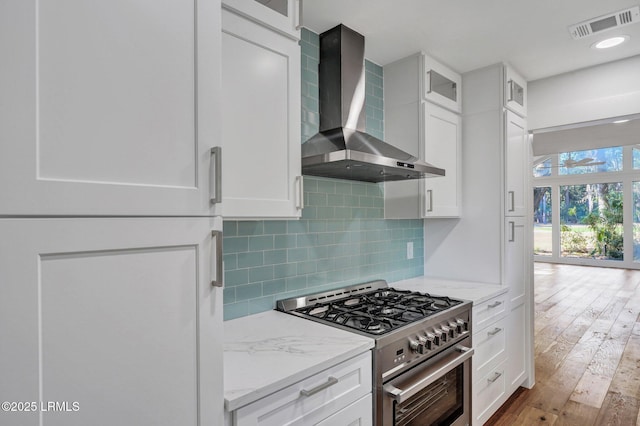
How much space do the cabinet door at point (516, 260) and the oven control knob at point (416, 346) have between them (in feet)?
4.02

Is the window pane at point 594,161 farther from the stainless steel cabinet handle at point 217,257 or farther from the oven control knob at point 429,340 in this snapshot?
the stainless steel cabinet handle at point 217,257

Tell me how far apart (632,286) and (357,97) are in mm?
7134

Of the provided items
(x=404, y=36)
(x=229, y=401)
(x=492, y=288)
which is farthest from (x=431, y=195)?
(x=229, y=401)

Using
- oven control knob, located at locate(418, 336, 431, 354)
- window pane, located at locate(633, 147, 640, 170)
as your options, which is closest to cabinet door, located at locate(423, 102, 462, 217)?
oven control knob, located at locate(418, 336, 431, 354)

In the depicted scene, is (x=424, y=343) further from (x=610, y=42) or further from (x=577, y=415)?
(x=610, y=42)

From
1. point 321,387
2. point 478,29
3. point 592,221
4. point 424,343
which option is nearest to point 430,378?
point 424,343

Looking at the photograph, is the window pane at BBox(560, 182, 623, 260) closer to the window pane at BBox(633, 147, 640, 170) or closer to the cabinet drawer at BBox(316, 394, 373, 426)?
the window pane at BBox(633, 147, 640, 170)

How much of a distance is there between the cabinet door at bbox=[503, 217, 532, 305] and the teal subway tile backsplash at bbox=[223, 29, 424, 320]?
0.68 m

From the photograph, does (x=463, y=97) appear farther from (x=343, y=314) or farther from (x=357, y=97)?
(x=343, y=314)

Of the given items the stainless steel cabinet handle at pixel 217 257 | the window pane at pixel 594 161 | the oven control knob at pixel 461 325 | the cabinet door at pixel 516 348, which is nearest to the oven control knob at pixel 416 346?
the oven control knob at pixel 461 325

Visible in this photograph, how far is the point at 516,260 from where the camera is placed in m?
2.78

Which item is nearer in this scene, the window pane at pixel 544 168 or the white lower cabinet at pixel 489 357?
the white lower cabinet at pixel 489 357

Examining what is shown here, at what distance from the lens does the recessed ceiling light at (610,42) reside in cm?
223

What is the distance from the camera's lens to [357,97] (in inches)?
85.4
